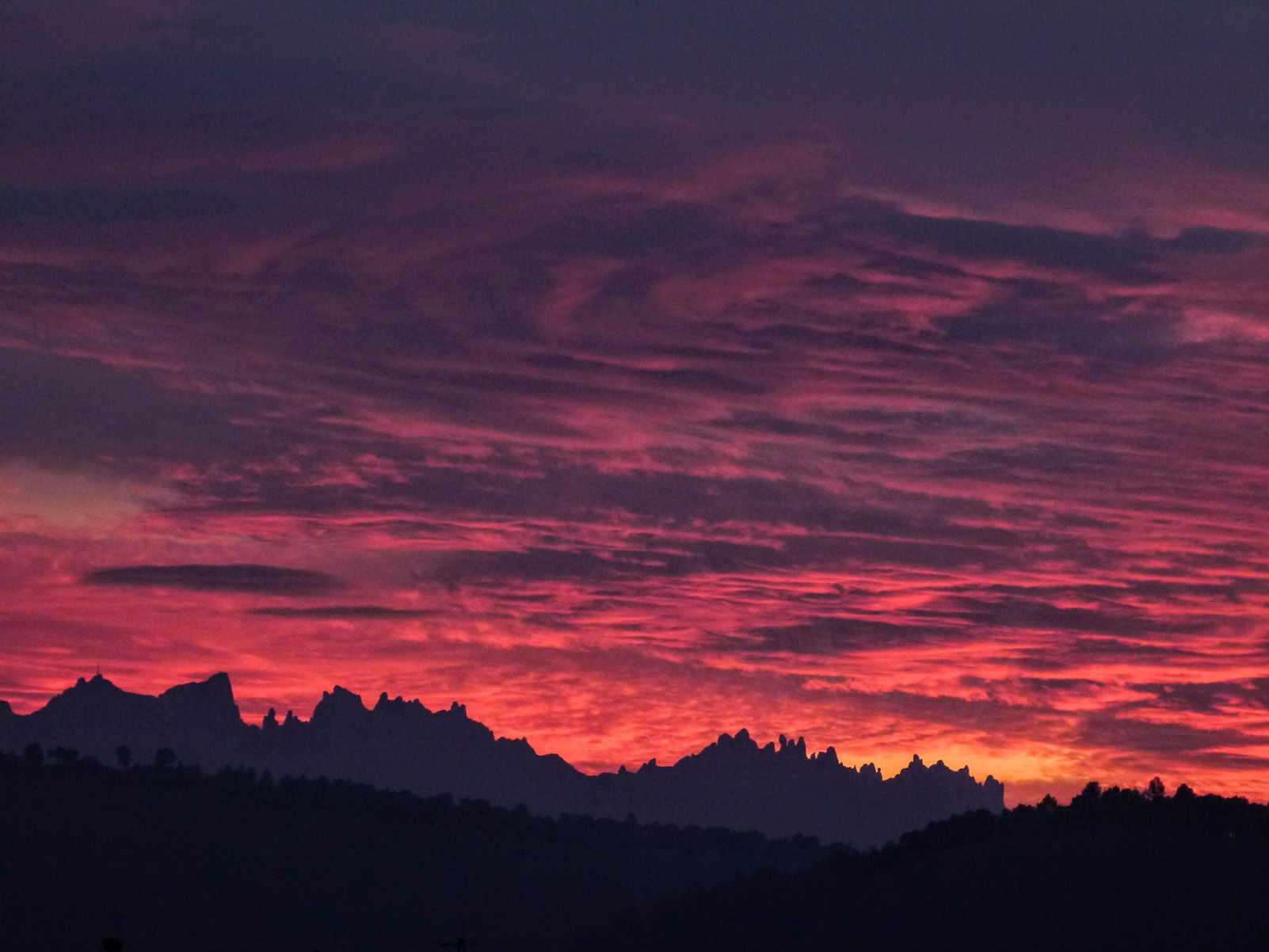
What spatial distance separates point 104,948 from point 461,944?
218 feet

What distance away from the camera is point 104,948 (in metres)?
78.7

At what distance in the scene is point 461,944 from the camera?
142625 mm

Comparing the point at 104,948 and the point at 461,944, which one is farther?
the point at 461,944
